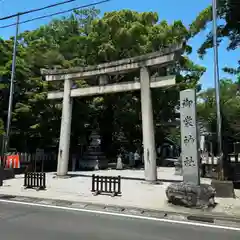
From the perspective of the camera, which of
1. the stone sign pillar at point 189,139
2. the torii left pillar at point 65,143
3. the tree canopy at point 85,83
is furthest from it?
the tree canopy at point 85,83

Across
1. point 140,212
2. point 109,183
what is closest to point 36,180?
point 109,183

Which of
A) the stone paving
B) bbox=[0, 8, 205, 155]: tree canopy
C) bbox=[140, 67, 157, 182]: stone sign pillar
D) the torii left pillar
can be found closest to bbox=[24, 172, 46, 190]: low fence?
the stone paving

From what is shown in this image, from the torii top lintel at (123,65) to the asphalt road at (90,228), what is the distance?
33.1ft

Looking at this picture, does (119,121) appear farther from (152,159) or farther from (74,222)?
(74,222)

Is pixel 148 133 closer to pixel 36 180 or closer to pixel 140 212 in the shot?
pixel 36 180

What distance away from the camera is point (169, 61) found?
17.2 metres

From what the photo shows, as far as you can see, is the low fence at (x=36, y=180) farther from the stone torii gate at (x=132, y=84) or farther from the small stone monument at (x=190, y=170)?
the small stone monument at (x=190, y=170)

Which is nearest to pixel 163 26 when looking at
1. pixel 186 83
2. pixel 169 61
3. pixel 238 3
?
pixel 186 83

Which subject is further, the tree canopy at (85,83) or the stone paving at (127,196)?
the tree canopy at (85,83)

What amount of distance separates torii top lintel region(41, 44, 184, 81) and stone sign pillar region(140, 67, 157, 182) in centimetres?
56

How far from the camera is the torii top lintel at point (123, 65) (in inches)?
676

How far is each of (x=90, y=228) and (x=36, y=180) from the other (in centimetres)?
776

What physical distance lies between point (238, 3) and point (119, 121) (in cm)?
2160

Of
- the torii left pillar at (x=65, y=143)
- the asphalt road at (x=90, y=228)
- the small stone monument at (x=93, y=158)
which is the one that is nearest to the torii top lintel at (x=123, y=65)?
the torii left pillar at (x=65, y=143)
